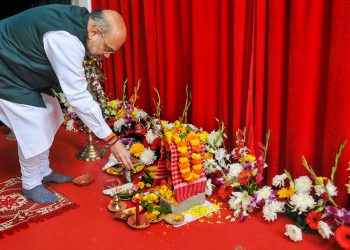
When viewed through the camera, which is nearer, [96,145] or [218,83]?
[218,83]

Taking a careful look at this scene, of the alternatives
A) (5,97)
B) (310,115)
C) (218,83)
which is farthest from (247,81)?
(5,97)

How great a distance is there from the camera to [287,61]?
2246mm

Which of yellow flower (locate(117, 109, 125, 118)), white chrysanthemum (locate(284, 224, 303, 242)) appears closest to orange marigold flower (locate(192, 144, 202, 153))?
white chrysanthemum (locate(284, 224, 303, 242))

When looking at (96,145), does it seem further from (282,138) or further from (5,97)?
(282,138)

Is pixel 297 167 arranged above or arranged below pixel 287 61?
below

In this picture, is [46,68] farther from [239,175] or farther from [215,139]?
[239,175]

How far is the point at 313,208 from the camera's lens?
2072mm

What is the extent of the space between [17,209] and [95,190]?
465mm

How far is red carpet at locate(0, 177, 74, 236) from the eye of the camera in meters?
2.25

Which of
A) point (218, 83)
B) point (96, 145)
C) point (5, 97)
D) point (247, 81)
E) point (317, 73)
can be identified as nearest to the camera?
point (317, 73)

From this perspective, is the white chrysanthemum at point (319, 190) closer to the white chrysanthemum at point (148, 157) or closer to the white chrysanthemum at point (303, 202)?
the white chrysanthemum at point (303, 202)

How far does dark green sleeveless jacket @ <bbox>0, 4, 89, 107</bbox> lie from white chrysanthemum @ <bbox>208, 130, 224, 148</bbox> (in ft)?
3.18

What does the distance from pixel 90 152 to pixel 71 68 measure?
1.19m

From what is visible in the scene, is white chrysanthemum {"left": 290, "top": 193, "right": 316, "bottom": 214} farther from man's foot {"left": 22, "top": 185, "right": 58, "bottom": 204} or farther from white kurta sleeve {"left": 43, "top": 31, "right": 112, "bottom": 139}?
man's foot {"left": 22, "top": 185, "right": 58, "bottom": 204}
